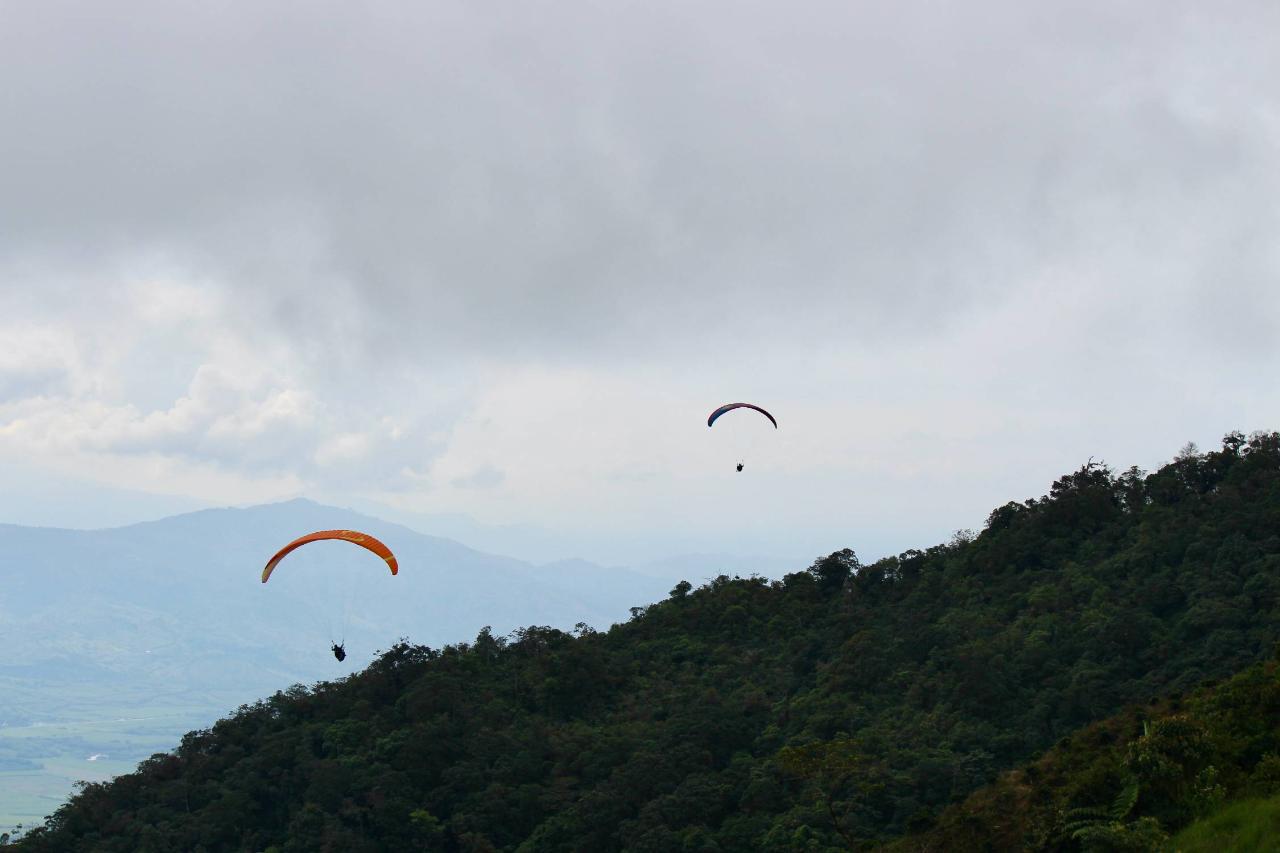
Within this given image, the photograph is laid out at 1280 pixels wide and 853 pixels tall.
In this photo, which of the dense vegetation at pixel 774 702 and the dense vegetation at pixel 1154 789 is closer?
the dense vegetation at pixel 1154 789

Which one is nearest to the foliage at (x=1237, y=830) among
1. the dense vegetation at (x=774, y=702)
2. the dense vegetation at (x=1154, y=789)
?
the dense vegetation at (x=1154, y=789)

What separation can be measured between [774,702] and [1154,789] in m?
28.6

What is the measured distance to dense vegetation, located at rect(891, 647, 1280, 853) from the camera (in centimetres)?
2098

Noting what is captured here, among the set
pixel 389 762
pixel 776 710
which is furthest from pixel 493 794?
pixel 776 710

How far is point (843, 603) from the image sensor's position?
201ft

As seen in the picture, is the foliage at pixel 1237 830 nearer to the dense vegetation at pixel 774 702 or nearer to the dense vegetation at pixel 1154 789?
the dense vegetation at pixel 1154 789

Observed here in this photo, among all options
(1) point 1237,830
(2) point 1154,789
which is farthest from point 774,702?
(1) point 1237,830

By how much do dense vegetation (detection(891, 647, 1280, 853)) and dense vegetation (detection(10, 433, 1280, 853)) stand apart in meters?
3.89

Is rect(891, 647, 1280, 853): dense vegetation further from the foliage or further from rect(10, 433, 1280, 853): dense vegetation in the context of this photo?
rect(10, 433, 1280, 853): dense vegetation

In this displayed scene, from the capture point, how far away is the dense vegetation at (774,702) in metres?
41.1

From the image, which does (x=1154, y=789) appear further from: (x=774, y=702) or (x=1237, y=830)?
(x=774, y=702)

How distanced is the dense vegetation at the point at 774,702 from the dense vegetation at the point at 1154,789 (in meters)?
3.89

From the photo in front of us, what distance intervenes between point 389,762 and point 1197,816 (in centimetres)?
3602

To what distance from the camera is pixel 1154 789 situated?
929 inches
